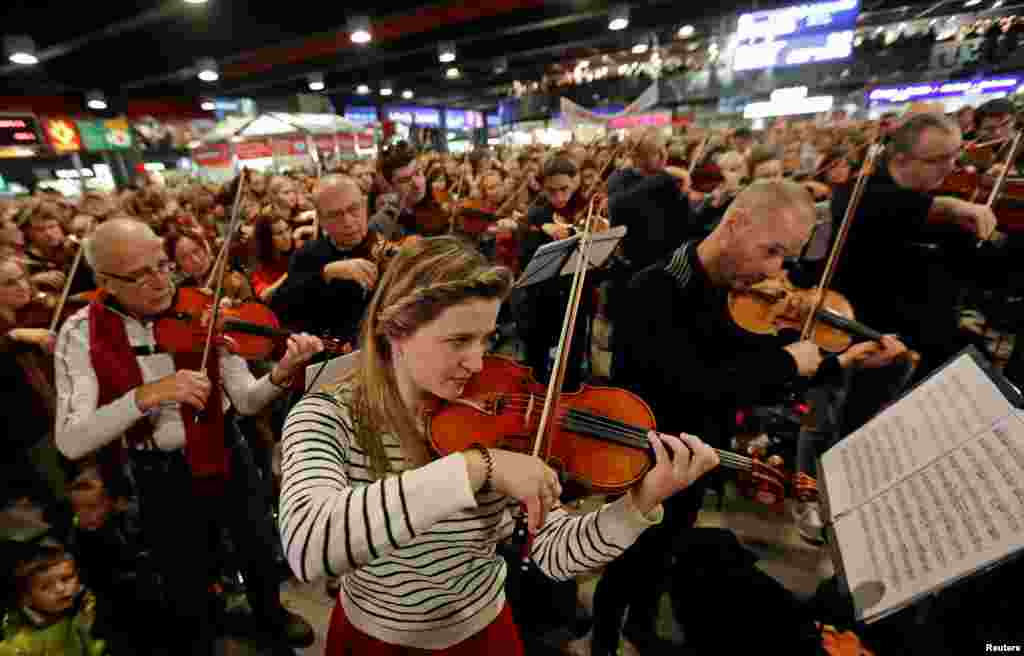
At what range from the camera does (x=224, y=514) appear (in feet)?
6.70

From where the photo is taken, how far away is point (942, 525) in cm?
90

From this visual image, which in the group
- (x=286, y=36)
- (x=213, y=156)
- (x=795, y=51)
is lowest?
(x=213, y=156)

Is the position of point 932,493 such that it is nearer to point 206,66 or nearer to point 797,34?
point 797,34

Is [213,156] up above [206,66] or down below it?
below

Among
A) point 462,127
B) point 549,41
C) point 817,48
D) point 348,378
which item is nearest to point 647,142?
point 348,378

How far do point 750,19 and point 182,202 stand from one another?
11120 millimetres

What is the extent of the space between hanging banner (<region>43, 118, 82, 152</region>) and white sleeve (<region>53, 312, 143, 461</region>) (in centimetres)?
1465

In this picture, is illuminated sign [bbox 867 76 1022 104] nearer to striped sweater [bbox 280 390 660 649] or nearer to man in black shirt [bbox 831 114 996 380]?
man in black shirt [bbox 831 114 996 380]

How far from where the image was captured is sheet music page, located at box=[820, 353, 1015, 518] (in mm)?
1010

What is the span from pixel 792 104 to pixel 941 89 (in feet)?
10.5

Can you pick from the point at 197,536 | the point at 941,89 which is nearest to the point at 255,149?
the point at 197,536

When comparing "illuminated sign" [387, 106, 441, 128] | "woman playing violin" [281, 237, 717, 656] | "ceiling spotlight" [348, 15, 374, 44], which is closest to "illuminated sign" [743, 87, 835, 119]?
"ceiling spotlight" [348, 15, 374, 44]

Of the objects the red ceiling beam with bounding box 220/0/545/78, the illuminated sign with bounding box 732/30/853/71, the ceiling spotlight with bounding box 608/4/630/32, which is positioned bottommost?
the illuminated sign with bounding box 732/30/853/71

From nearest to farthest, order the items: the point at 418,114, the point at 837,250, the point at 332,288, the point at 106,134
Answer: the point at 837,250, the point at 332,288, the point at 106,134, the point at 418,114
